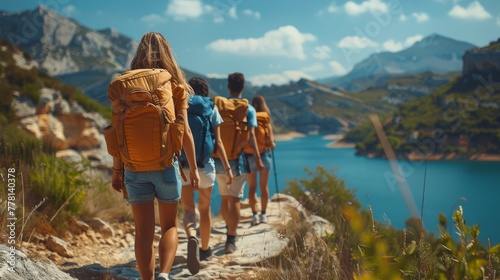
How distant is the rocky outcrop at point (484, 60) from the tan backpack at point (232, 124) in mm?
54033

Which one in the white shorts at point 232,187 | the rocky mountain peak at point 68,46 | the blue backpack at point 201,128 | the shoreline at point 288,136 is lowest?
the shoreline at point 288,136

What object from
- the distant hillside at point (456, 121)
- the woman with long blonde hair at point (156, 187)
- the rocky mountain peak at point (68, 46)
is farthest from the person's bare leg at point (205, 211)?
the rocky mountain peak at point (68, 46)

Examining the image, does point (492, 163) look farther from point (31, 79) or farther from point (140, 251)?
point (140, 251)

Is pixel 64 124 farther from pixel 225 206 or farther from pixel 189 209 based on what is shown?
pixel 189 209

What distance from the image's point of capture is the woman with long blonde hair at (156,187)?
2.18 m

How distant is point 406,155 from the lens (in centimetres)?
4484

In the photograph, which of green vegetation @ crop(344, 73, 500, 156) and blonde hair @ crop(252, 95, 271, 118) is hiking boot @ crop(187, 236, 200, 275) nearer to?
blonde hair @ crop(252, 95, 271, 118)

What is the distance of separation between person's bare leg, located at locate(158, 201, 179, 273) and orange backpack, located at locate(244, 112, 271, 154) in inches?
97.5

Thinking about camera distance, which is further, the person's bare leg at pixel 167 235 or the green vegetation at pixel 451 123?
the green vegetation at pixel 451 123

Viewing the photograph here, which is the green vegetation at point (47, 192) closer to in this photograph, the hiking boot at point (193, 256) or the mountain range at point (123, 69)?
the hiking boot at point (193, 256)

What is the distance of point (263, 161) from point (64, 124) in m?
13.9

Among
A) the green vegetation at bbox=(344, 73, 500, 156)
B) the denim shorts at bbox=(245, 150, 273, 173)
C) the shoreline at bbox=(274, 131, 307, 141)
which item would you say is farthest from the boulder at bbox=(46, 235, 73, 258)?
the shoreline at bbox=(274, 131, 307, 141)

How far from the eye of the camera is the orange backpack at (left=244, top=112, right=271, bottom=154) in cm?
471

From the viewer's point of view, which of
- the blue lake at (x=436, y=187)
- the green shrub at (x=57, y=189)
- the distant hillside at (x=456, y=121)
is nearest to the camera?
the green shrub at (x=57, y=189)
